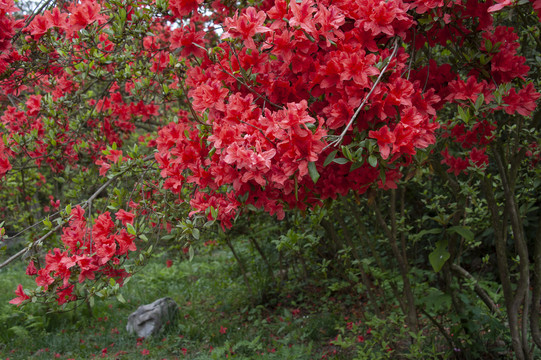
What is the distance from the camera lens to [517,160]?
2.57 metres

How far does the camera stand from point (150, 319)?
15.4 feet

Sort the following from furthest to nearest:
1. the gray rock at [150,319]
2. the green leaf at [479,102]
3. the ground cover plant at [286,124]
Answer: the gray rock at [150,319] → the green leaf at [479,102] → the ground cover plant at [286,124]

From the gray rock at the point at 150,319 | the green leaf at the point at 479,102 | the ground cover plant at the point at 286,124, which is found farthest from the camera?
the gray rock at the point at 150,319

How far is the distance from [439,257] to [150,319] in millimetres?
3217

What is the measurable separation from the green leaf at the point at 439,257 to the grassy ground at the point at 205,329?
129 cm

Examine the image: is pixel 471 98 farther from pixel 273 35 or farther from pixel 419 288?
pixel 419 288

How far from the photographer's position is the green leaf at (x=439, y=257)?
8.25 ft

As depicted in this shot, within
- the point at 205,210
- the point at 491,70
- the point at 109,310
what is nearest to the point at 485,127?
the point at 491,70

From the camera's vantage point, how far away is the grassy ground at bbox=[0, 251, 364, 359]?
400cm

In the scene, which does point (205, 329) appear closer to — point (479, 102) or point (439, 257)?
point (439, 257)

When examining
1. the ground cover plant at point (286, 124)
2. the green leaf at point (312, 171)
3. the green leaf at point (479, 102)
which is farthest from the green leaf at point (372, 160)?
the green leaf at point (479, 102)

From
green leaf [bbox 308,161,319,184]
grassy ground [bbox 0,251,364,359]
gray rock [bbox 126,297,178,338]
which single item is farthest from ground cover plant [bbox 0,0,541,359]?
gray rock [bbox 126,297,178,338]

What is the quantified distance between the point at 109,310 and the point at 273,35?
16.2 ft

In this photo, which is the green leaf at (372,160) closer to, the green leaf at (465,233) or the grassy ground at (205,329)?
the green leaf at (465,233)
